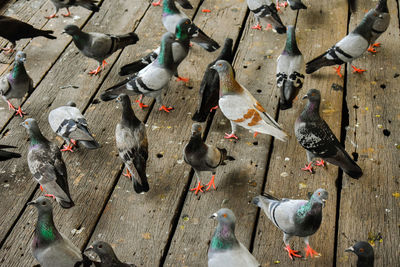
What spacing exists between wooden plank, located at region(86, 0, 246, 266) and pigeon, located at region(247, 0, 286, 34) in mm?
939

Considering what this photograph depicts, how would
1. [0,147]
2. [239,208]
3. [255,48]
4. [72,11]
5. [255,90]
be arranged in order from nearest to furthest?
1. [239,208]
2. [0,147]
3. [255,90]
4. [255,48]
5. [72,11]

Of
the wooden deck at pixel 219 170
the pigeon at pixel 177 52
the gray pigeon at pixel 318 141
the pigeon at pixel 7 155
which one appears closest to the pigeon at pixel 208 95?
the wooden deck at pixel 219 170

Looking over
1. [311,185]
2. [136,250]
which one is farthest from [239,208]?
[136,250]

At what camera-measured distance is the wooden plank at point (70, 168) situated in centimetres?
312

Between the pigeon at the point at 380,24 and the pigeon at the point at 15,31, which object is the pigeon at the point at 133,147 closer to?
the pigeon at the point at 15,31

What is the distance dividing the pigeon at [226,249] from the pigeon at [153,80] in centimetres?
167

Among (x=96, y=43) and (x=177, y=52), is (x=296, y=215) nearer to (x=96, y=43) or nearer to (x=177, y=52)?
(x=177, y=52)

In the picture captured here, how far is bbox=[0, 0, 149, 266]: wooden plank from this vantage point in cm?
312

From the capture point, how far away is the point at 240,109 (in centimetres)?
366

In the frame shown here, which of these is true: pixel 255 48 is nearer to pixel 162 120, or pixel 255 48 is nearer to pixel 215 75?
pixel 215 75

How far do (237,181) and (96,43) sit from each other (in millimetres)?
2062

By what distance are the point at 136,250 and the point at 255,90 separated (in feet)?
6.61

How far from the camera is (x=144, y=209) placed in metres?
3.22

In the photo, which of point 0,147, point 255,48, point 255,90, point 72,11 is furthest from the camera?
point 72,11
